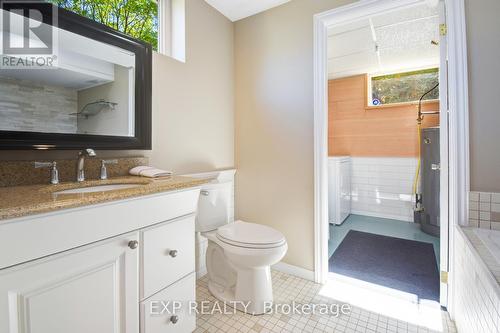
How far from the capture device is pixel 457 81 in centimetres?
135

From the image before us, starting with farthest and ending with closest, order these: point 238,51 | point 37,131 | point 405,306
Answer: point 238,51 < point 405,306 < point 37,131

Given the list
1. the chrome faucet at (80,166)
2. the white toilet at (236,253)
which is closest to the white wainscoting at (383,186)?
the white toilet at (236,253)

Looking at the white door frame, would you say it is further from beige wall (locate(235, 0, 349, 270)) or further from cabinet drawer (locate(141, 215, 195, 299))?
cabinet drawer (locate(141, 215, 195, 299))

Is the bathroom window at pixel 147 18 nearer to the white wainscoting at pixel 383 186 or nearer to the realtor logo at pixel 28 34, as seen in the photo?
the realtor logo at pixel 28 34

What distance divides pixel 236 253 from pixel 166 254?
47 cm

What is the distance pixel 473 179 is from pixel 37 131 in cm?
229

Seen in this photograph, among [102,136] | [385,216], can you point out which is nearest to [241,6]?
[102,136]

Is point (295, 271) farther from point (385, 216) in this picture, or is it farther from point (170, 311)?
point (385, 216)

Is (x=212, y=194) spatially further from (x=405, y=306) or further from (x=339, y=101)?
(x=339, y=101)

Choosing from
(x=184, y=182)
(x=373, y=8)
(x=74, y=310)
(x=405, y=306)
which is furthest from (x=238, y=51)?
(x=405, y=306)

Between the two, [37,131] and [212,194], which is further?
[212,194]

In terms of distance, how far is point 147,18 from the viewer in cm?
166

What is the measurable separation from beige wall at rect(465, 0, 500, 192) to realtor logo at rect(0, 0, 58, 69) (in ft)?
7.22

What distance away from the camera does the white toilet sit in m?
1.40
